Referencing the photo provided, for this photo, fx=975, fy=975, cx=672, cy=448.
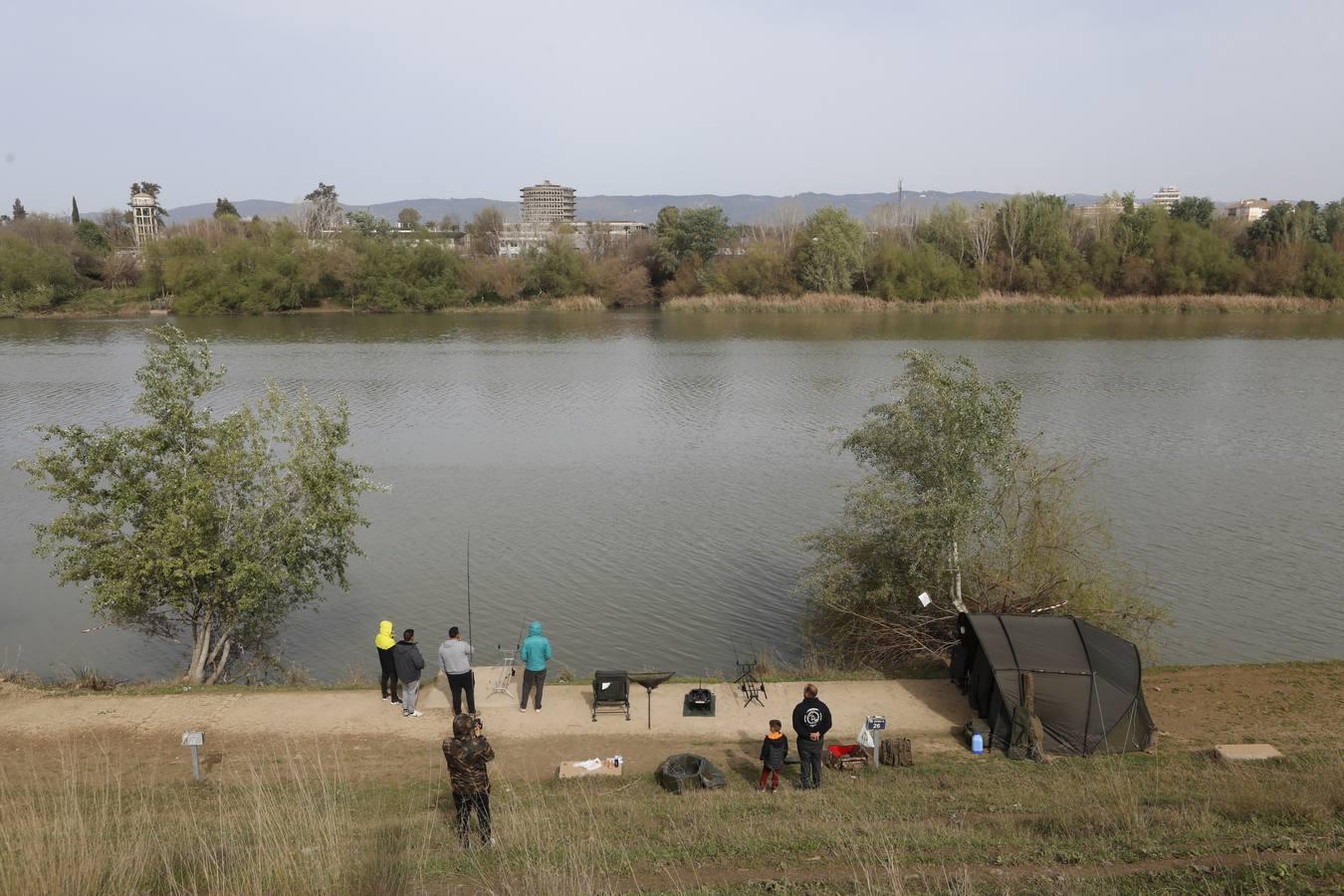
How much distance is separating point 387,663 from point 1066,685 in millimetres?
8342

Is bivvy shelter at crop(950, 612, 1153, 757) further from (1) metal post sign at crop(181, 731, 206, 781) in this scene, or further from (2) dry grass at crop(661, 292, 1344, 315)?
(2) dry grass at crop(661, 292, 1344, 315)

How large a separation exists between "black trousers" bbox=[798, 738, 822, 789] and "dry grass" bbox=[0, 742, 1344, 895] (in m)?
0.19

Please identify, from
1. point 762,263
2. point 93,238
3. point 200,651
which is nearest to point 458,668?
point 200,651

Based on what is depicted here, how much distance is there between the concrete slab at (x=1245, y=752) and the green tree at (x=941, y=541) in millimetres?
4192

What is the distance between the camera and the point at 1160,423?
33.6 metres

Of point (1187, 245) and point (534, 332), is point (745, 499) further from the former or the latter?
point (1187, 245)

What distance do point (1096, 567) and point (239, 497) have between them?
46.2 feet

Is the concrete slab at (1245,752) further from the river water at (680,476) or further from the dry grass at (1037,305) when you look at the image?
the dry grass at (1037,305)

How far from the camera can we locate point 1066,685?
11711 mm

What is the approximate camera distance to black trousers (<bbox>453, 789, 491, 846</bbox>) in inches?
321

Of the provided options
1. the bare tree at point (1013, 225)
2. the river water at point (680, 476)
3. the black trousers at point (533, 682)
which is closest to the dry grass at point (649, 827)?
the black trousers at point (533, 682)

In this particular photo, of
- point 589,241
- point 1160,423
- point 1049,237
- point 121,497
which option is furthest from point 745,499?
point 589,241

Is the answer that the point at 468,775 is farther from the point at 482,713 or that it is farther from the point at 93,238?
the point at 93,238

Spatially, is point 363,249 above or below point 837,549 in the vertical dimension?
above
